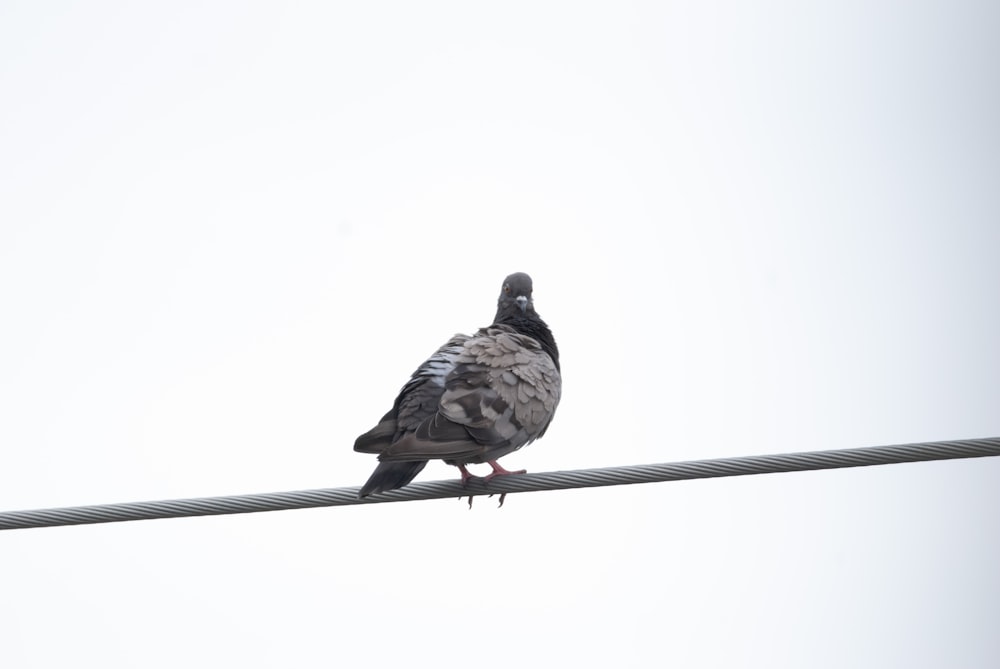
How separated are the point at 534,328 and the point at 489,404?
152 centimetres

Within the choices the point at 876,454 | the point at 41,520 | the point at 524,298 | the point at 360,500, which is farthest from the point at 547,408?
the point at 41,520

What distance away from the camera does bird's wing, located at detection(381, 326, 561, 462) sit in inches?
244

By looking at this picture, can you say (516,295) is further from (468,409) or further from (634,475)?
(634,475)

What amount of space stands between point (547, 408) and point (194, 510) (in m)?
2.53

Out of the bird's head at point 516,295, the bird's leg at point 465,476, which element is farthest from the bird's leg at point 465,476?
the bird's head at point 516,295

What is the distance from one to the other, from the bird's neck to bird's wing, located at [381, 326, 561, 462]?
1.01ft

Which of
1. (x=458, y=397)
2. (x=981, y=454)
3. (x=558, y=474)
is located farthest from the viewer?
(x=458, y=397)

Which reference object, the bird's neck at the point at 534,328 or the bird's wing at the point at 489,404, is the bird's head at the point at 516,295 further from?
the bird's wing at the point at 489,404

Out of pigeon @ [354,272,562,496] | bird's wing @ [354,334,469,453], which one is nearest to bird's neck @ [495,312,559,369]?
pigeon @ [354,272,562,496]

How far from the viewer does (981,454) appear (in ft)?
16.5

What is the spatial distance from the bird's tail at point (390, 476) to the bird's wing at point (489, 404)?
48mm

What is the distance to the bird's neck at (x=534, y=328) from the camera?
797 cm

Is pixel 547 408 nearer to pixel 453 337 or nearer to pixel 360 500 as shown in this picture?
pixel 453 337

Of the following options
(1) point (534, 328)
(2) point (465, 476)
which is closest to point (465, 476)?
(2) point (465, 476)
